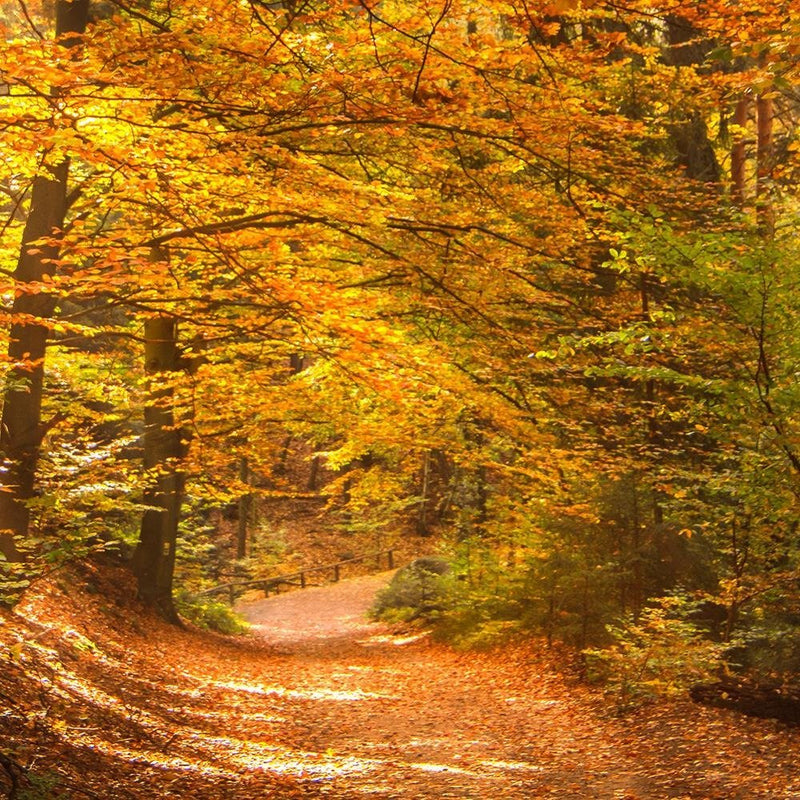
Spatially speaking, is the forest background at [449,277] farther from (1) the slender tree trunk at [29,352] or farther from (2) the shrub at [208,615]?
(2) the shrub at [208,615]

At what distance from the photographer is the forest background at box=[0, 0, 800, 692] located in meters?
6.24

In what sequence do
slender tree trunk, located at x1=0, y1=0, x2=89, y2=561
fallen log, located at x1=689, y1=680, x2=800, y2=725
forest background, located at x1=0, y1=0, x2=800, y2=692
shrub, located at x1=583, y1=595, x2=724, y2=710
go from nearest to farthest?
forest background, located at x1=0, y1=0, x2=800, y2=692 → fallen log, located at x1=689, y1=680, x2=800, y2=725 → slender tree trunk, located at x1=0, y1=0, x2=89, y2=561 → shrub, located at x1=583, y1=595, x2=724, y2=710

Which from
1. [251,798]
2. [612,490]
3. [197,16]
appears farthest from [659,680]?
[197,16]

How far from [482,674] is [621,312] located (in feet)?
20.0

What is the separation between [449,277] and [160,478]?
6.73 m

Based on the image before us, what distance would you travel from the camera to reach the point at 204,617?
56.6 ft

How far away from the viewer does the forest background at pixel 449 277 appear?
624 centimetres

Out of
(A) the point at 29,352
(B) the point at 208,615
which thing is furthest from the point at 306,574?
(A) the point at 29,352

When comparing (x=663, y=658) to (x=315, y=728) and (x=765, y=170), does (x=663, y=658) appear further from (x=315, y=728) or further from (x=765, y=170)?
(x=765, y=170)

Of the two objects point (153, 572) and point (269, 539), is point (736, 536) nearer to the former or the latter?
point (153, 572)

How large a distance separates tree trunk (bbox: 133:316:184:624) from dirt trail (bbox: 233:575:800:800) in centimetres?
259

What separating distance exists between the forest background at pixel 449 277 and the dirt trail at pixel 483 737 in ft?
2.88

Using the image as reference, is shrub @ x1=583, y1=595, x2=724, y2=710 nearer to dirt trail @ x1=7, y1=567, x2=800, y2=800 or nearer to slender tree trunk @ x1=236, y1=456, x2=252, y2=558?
dirt trail @ x1=7, y1=567, x2=800, y2=800

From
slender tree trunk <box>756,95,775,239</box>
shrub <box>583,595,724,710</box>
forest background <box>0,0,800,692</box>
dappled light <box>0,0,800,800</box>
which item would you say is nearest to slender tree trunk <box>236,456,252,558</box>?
dappled light <box>0,0,800,800</box>
